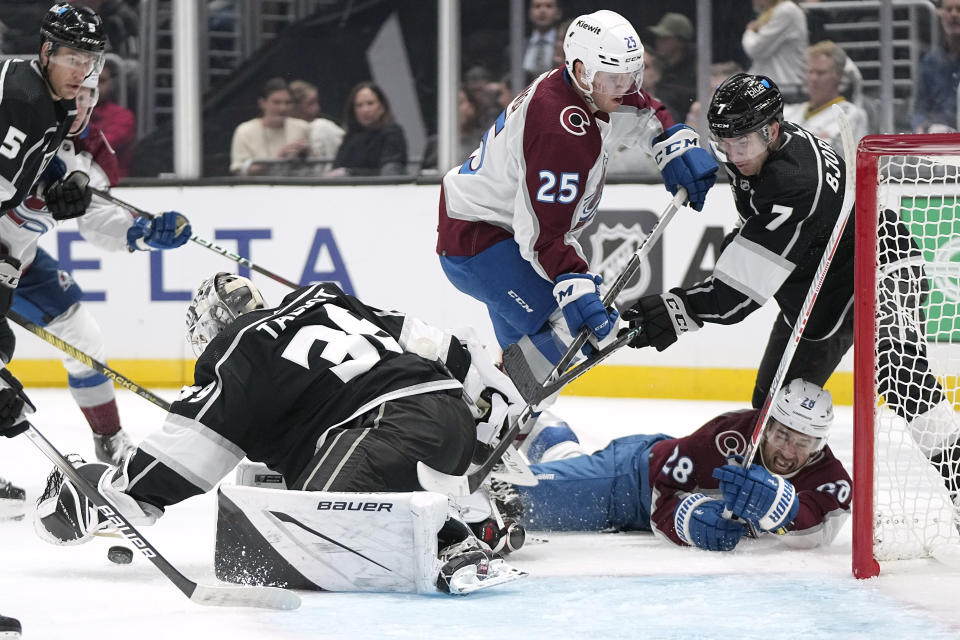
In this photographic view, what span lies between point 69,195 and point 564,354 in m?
1.45

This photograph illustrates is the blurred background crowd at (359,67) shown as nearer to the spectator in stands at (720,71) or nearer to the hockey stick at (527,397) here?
the spectator in stands at (720,71)

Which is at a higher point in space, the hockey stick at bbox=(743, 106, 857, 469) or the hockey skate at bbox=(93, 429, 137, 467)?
the hockey stick at bbox=(743, 106, 857, 469)

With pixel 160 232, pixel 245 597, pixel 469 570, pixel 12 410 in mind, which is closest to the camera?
pixel 245 597

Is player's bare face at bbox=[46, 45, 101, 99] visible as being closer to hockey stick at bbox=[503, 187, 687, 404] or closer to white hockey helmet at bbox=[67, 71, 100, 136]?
white hockey helmet at bbox=[67, 71, 100, 136]

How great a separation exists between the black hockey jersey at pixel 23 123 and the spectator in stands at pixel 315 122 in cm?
271

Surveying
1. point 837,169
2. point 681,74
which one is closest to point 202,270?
point 681,74

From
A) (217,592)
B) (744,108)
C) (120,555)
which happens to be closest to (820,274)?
(744,108)

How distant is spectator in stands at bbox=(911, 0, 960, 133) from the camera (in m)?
5.39

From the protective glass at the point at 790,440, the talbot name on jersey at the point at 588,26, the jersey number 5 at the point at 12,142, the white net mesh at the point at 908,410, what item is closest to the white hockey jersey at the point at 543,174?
the talbot name on jersey at the point at 588,26

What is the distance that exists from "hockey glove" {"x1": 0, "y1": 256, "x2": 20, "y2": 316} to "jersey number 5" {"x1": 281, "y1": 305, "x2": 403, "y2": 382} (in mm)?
1088

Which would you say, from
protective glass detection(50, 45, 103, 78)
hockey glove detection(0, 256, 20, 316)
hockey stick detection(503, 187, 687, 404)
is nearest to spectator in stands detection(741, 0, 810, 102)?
hockey stick detection(503, 187, 687, 404)

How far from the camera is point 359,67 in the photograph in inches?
242

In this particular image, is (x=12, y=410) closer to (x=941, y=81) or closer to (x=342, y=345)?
(x=342, y=345)

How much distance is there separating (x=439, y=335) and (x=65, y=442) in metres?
2.22
